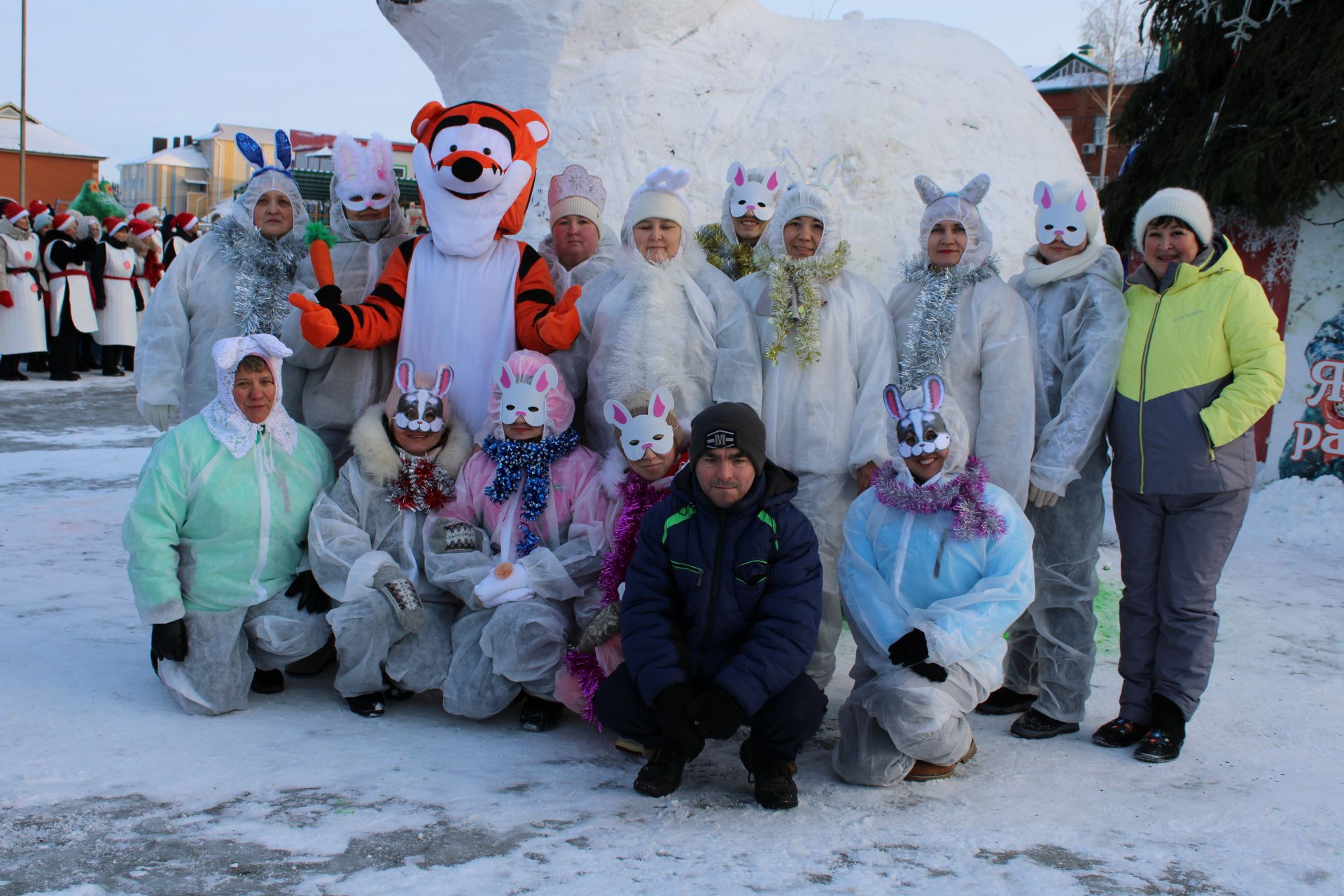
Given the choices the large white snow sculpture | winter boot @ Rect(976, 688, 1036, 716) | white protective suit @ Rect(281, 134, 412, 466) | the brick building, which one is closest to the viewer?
winter boot @ Rect(976, 688, 1036, 716)

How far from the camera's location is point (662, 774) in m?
2.78

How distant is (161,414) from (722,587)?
2.34 metres

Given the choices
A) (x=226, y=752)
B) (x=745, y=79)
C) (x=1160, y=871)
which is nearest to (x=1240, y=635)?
(x=1160, y=871)

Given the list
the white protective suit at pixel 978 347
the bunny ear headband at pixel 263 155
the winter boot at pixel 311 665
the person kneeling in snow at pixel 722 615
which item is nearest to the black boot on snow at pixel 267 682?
the winter boot at pixel 311 665

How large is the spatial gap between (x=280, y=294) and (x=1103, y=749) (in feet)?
10.3

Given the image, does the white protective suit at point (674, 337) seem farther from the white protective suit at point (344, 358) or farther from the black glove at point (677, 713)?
the black glove at point (677, 713)

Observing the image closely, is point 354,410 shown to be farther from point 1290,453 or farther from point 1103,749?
point 1290,453

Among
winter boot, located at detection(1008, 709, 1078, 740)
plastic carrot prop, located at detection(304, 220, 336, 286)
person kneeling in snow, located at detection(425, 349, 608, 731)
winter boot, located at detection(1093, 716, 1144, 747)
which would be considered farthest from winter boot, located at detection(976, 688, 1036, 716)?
plastic carrot prop, located at detection(304, 220, 336, 286)

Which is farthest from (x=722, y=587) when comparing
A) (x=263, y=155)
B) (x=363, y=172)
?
(x=263, y=155)

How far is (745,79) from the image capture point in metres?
5.41

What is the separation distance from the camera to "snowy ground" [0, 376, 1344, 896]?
2297mm

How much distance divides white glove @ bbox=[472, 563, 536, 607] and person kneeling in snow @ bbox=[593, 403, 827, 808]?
484mm

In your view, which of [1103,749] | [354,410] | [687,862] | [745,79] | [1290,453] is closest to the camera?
[687,862]

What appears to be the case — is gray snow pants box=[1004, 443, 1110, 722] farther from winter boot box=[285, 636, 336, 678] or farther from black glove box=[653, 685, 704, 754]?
winter boot box=[285, 636, 336, 678]
